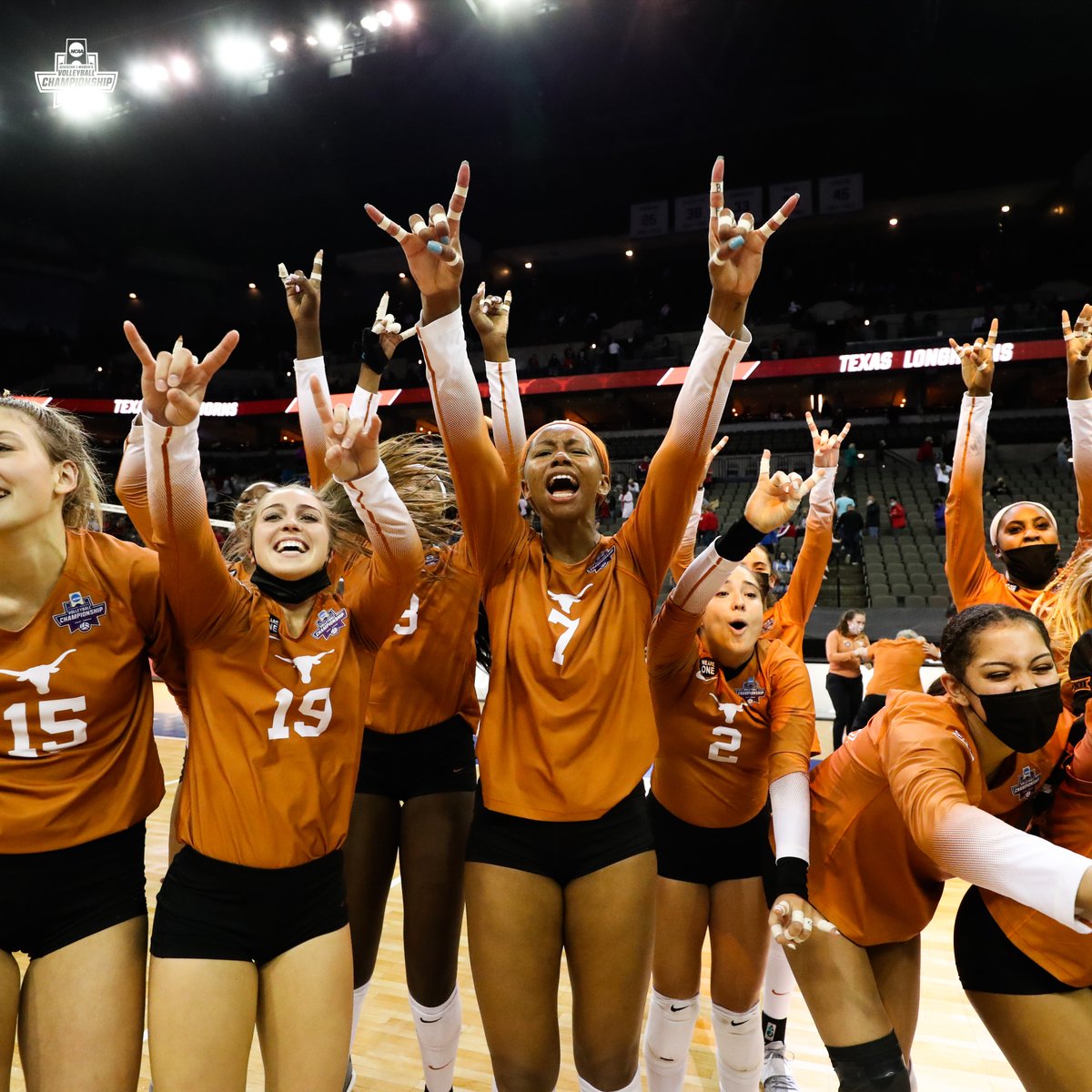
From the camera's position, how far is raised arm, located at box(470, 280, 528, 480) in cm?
240

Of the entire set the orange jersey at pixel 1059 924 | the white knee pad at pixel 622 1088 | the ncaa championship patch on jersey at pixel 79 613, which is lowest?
the white knee pad at pixel 622 1088

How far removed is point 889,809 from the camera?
2.08 metres

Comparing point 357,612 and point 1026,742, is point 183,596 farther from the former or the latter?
point 1026,742

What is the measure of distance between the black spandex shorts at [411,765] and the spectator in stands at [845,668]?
17.8ft

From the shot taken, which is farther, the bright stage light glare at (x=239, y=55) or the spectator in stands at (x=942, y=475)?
the spectator in stands at (x=942, y=475)

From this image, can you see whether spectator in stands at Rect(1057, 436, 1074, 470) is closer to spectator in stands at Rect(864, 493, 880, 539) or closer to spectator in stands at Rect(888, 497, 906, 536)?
spectator in stands at Rect(888, 497, 906, 536)

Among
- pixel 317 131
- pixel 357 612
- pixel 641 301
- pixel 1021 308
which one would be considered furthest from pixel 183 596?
pixel 641 301

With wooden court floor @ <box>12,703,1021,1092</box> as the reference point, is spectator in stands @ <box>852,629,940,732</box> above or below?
above

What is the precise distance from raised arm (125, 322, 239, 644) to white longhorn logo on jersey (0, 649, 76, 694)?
0.27 metres

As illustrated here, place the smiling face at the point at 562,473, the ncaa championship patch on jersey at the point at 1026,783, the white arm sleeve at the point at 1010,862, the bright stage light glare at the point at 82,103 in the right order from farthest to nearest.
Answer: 1. the bright stage light glare at the point at 82,103
2. the smiling face at the point at 562,473
3. the ncaa championship patch on jersey at the point at 1026,783
4. the white arm sleeve at the point at 1010,862

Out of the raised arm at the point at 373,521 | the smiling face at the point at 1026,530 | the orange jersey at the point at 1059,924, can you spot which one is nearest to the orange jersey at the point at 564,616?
the raised arm at the point at 373,521

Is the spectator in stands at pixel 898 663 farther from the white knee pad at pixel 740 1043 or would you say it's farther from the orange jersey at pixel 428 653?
the orange jersey at pixel 428 653

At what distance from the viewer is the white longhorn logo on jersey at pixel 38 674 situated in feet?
5.68

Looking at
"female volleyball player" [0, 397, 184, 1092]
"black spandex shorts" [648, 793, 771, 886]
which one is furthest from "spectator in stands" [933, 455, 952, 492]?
"female volleyball player" [0, 397, 184, 1092]
